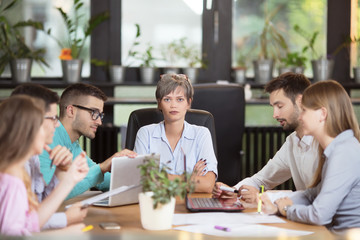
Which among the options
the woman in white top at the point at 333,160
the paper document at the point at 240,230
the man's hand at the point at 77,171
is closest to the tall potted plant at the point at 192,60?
the woman in white top at the point at 333,160

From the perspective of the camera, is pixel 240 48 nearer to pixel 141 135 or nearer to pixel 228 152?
pixel 228 152

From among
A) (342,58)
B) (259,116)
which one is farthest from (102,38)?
(342,58)

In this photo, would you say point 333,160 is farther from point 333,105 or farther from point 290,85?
point 290,85

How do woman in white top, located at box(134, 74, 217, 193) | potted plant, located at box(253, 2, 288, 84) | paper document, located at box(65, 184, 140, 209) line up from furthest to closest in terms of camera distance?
potted plant, located at box(253, 2, 288, 84) < woman in white top, located at box(134, 74, 217, 193) < paper document, located at box(65, 184, 140, 209)

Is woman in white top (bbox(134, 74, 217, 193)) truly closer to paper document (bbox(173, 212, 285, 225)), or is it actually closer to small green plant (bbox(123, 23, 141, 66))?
paper document (bbox(173, 212, 285, 225))

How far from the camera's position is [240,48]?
5633 millimetres

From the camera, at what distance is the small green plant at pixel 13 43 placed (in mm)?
5203

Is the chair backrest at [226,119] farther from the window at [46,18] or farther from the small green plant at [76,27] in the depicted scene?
the window at [46,18]

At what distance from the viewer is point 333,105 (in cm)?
217

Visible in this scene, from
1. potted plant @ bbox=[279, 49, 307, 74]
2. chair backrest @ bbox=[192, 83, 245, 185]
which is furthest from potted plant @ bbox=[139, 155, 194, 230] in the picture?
potted plant @ bbox=[279, 49, 307, 74]

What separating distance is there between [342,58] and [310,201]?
3.63 metres

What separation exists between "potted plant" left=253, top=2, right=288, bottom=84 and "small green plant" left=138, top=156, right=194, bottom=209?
3.76 metres

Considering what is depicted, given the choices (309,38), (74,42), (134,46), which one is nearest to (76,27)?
(74,42)

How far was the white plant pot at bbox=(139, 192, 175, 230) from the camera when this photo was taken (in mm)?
1880
